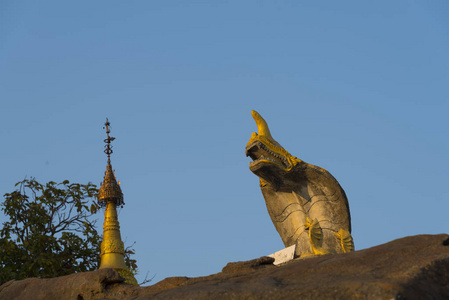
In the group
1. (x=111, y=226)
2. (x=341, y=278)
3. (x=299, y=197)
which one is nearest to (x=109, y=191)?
(x=111, y=226)

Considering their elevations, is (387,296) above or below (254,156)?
below

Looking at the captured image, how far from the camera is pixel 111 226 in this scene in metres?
22.2

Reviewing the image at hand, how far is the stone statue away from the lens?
35.6 feet

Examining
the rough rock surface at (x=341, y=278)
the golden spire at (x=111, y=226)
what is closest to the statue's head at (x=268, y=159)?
the rough rock surface at (x=341, y=278)

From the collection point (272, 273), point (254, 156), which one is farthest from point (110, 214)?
point (272, 273)

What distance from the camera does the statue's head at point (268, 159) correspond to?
11102 millimetres

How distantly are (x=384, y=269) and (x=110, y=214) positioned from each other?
17.7 meters

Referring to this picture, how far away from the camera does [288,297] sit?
19.1 feet

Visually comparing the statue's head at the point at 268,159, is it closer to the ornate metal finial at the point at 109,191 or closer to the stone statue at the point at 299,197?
the stone statue at the point at 299,197

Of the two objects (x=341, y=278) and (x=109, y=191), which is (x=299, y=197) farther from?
(x=109, y=191)

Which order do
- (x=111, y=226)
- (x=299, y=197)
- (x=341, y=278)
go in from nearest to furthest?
(x=341, y=278) < (x=299, y=197) < (x=111, y=226)

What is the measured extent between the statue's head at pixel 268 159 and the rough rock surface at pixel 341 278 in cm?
345

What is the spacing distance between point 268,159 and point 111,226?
12.1 m

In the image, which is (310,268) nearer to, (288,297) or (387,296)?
(288,297)
